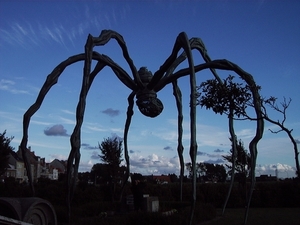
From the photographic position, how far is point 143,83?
11.2 m

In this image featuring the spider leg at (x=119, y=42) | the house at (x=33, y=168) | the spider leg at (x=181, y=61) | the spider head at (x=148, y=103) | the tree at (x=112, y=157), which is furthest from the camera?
the house at (x=33, y=168)

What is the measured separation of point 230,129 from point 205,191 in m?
13.6

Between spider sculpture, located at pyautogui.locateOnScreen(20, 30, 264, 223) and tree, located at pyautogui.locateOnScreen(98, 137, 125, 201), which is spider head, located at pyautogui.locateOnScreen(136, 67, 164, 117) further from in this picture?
tree, located at pyautogui.locateOnScreen(98, 137, 125, 201)

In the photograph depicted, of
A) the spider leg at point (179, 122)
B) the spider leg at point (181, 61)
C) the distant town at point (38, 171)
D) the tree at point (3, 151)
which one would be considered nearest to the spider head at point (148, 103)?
the spider leg at point (181, 61)

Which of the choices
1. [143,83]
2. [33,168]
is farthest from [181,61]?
[33,168]

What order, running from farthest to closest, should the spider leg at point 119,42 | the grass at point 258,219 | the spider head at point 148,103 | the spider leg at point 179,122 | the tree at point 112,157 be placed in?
the tree at point 112,157
the spider leg at point 179,122
the grass at point 258,219
the spider head at point 148,103
the spider leg at point 119,42

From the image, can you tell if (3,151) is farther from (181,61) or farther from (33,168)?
(33,168)

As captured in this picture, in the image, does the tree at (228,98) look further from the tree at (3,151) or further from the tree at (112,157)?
the tree at (3,151)

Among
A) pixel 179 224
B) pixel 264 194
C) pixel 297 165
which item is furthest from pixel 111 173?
pixel 297 165

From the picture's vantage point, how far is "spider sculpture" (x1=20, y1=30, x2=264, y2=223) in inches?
267

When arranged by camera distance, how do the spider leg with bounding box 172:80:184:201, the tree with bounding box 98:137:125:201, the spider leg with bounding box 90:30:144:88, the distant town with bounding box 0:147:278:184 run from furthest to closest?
the distant town with bounding box 0:147:278:184, the tree with bounding box 98:137:125:201, the spider leg with bounding box 172:80:184:201, the spider leg with bounding box 90:30:144:88

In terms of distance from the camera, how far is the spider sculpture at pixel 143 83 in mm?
6789

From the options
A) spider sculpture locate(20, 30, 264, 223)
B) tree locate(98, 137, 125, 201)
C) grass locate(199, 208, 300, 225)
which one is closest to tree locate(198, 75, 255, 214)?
spider sculpture locate(20, 30, 264, 223)

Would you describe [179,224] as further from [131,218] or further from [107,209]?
[107,209]
